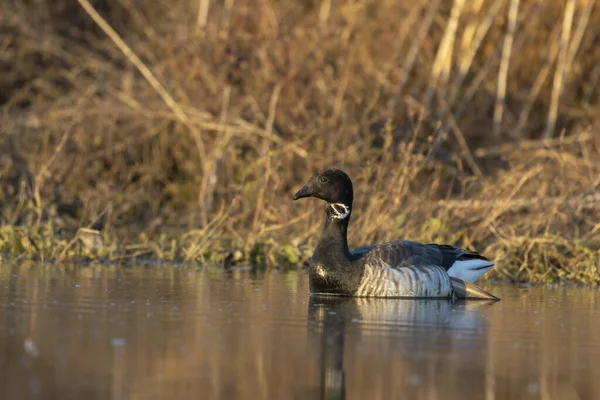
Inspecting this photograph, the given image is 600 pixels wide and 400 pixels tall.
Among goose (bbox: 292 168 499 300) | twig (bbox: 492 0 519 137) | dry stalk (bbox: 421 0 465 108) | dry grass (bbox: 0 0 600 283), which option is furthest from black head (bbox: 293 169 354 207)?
twig (bbox: 492 0 519 137)

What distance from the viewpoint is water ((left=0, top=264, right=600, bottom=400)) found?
6801 millimetres

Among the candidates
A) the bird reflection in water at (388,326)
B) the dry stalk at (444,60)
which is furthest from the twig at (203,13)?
the bird reflection in water at (388,326)

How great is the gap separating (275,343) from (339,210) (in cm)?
348

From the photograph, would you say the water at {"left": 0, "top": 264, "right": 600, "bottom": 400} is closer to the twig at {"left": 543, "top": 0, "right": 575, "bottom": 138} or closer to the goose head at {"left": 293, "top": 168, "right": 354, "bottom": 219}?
the goose head at {"left": 293, "top": 168, "right": 354, "bottom": 219}

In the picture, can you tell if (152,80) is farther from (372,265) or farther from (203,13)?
(372,265)

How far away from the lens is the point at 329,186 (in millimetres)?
11461

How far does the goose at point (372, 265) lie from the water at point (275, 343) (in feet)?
0.77

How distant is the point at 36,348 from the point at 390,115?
913 centimetres

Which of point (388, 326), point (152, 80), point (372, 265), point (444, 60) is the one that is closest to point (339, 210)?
point (372, 265)

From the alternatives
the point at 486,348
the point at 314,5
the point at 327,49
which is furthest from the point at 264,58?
the point at 486,348

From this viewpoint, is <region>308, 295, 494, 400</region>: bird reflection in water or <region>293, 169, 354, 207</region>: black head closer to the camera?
Answer: <region>308, 295, 494, 400</region>: bird reflection in water

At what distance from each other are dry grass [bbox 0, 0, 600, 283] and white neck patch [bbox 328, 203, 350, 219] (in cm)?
232

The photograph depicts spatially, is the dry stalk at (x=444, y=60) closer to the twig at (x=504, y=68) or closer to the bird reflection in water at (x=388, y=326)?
the twig at (x=504, y=68)

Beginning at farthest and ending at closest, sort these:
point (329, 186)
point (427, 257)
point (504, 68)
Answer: point (504, 68)
point (329, 186)
point (427, 257)
